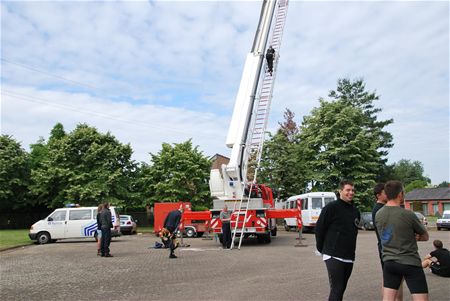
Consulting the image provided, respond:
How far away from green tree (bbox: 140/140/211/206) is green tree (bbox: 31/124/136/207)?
2678 mm

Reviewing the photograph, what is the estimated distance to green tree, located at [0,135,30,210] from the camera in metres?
44.7

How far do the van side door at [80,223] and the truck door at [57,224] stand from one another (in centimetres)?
26

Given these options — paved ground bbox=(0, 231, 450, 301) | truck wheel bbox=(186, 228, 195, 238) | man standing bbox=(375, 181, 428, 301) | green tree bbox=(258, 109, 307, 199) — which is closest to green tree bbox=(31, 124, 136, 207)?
green tree bbox=(258, 109, 307, 199)

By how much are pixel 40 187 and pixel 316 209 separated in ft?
88.4

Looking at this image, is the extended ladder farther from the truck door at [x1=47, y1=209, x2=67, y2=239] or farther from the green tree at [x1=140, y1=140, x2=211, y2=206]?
the green tree at [x1=140, y1=140, x2=211, y2=206]

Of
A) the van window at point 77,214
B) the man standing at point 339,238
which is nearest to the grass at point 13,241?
the van window at point 77,214

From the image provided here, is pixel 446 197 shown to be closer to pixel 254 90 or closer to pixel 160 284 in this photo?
pixel 254 90

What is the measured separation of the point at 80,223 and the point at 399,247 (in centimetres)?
1964

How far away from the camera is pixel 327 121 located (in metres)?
43.0

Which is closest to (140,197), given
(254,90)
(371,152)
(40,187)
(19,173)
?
(40,187)

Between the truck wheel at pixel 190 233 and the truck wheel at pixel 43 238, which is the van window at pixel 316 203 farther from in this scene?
the truck wheel at pixel 43 238

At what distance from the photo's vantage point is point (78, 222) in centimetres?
2234

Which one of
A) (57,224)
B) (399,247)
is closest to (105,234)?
(57,224)

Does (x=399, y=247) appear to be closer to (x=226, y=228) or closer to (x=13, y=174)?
(x=226, y=228)
